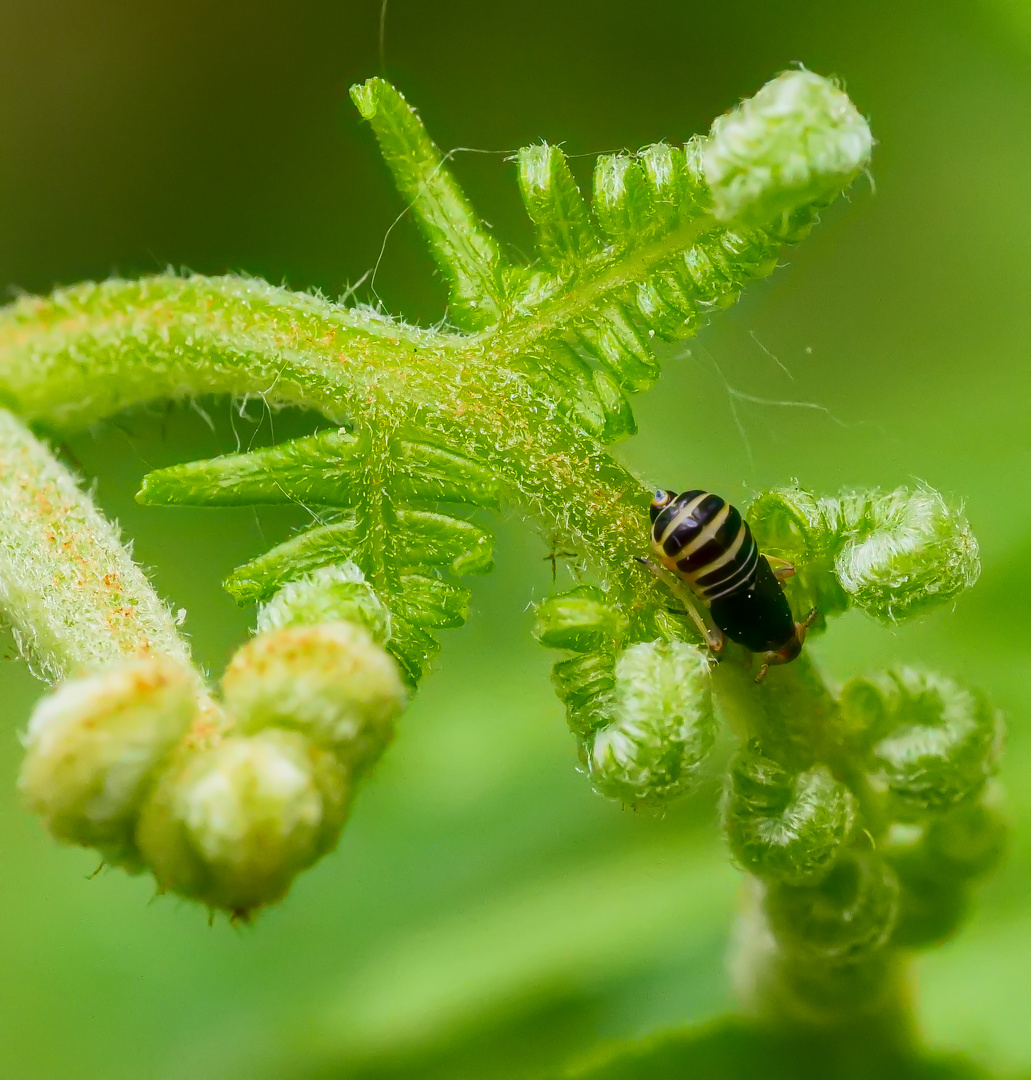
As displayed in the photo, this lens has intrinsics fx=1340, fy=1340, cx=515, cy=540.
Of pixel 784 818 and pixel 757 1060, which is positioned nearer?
pixel 784 818

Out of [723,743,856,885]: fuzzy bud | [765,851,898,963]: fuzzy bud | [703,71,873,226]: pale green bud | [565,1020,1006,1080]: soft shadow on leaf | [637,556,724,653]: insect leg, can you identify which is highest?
[703,71,873,226]: pale green bud

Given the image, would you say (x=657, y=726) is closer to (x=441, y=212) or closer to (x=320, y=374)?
(x=320, y=374)

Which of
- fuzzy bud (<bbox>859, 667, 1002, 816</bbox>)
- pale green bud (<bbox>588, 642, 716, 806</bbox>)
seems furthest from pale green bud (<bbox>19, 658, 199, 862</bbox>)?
fuzzy bud (<bbox>859, 667, 1002, 816</bbox>)

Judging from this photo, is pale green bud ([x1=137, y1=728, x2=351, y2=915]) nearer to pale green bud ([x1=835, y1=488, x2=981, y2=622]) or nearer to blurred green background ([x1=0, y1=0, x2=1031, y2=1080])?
pale green bud ([x1=835, y1=488, x2=981, y2=622])

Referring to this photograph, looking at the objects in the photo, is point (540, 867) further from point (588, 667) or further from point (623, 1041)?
point (588, 667)

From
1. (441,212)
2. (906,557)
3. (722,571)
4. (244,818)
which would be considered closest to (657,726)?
(722,571)

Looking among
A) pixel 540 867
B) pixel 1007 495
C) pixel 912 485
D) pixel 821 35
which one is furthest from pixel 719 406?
pixel 540 867

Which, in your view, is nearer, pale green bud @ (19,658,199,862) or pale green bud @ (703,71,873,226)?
pale green bud @ (19,658,199,862)
